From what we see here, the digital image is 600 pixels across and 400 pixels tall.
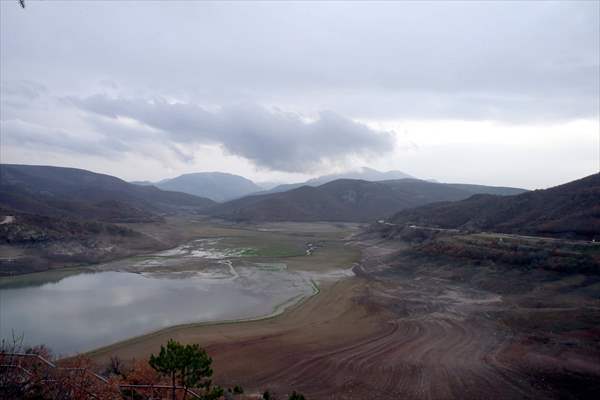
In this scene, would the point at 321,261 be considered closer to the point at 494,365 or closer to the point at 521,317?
the point at 521,317

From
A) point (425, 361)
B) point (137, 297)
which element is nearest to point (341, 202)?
point (137, 297)

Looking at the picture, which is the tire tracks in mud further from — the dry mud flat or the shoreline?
the shoreline

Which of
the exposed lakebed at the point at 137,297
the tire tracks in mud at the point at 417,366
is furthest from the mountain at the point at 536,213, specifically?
the tire tracks in mud at the point at 417,366

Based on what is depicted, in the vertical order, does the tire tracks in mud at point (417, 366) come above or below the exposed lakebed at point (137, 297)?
below

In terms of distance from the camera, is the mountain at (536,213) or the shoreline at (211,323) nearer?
the shoreline at (211,323)

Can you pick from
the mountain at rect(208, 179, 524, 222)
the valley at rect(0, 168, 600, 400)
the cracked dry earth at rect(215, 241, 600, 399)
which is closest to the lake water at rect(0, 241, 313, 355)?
the valley at rect(0, 168, 600, 400)

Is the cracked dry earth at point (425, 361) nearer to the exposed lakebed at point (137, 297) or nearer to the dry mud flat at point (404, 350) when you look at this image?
the dry mud flat at point (404, 350)

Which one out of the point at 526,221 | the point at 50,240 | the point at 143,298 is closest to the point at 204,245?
the point at 50,240
